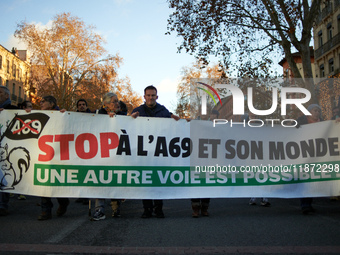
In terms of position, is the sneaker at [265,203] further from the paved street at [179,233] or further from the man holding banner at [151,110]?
the man holding banner at [151,110]

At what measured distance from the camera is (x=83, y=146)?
6.90 meters

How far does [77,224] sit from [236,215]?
2.64m

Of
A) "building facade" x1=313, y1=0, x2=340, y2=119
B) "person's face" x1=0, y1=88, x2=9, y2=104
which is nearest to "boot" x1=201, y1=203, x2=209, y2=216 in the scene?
"person's face" x1=0, y1=88, x2=9, y2=104

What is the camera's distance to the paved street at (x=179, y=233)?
15.4 feet

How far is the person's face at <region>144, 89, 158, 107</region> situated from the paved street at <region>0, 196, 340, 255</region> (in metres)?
1.97

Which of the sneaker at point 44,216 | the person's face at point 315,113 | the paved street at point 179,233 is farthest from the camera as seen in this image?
the person's face at point 315,113

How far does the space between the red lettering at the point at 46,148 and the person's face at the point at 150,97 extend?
68.3 inches

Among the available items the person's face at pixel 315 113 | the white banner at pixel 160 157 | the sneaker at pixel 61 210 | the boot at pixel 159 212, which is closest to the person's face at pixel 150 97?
the white banner at pixel 160 157

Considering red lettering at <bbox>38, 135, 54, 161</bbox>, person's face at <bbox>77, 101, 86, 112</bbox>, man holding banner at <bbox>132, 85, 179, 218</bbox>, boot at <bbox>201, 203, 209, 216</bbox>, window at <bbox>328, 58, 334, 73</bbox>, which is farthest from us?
window at <bbox>328, 58, 334, 73</bbox>

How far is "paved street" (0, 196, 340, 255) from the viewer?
4.70 metres

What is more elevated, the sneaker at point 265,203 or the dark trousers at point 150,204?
the dark trousers at point 150,204

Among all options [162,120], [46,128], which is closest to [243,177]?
[162,120]

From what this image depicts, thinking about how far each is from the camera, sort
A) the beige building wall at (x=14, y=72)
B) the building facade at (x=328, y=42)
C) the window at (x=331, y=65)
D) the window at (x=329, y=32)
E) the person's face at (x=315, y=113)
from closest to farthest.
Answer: the person's face at (x=315, y=113)
the building facade at (x=328, y=42)
the window at (x=331, y=65)
the window at (x=329, y=32)
the beige building wall at (x=14, y=72)

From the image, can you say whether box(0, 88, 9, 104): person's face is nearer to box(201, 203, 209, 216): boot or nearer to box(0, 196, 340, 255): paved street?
box(0, 196, 340, 255): paved street
